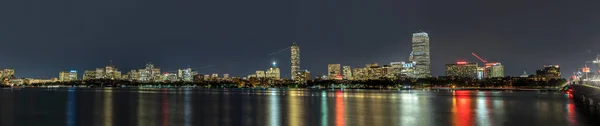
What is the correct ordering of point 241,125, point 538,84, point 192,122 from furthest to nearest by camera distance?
point 538,84 → point 192,122 → point 241,125

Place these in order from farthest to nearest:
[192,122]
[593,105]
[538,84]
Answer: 1. [538,84]
2. [593,105]
3. [192,122]

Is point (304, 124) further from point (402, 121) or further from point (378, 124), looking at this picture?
point (402, 121)

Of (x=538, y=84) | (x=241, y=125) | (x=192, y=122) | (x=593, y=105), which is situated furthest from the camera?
(x=538, y=84)

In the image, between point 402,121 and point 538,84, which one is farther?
point 538,84

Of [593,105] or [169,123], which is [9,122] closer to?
[169,123]

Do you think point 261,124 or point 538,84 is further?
point 538,84

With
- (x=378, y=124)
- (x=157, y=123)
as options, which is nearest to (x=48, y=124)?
(x=157, y=123)

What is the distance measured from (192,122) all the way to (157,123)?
2.53 meters

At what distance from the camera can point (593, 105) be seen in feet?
158

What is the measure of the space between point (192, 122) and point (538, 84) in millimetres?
187931

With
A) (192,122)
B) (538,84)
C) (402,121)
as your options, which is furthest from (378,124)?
(538,84)

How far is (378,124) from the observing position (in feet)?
109

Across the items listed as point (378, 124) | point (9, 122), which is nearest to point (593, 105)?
point (378, 124)

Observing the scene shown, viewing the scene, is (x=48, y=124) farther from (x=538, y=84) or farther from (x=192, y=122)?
(x=538, y=84)
